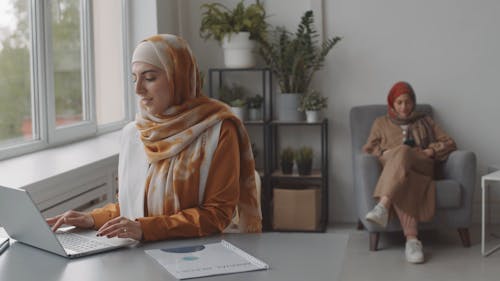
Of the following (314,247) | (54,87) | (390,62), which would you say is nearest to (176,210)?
(314,247)

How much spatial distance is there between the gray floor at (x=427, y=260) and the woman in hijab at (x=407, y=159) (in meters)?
0.14

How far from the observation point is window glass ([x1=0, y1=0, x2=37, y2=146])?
3.41 meters

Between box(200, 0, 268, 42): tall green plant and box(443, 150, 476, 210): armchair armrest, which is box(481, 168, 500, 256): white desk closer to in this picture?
box(443, 150, 476, 210): armchair armrest

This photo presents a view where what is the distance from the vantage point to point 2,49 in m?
3.38

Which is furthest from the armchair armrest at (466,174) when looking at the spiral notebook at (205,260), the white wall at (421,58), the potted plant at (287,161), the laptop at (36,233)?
the laptop at (36,233)

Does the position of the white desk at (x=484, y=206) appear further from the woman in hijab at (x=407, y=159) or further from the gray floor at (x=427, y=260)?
the woman in hijab at (x=407, y=159)

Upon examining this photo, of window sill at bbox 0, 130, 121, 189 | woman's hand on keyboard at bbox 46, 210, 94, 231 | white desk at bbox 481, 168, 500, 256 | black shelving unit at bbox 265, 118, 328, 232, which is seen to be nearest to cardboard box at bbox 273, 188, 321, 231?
black shelving unit at bbox 265, 118, 328, 232

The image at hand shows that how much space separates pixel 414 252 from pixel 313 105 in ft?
4.38

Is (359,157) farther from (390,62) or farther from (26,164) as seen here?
(26,164)

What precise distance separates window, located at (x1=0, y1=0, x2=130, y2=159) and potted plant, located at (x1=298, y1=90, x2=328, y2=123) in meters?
1.28

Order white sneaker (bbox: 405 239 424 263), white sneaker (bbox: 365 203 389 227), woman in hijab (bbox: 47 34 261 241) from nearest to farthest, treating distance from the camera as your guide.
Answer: woman in hijab (bbox: 47 34 261 241) → white sneaker (bbox: 405 239 424 263) → white sneaker (bbox: 365 203 389 227)

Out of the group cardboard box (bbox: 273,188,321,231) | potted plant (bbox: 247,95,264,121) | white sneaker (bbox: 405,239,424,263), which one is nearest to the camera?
white sneaker (bbox: 405,239,424,263)

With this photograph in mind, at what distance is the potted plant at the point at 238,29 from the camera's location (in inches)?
209

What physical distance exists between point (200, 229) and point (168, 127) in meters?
0.37
